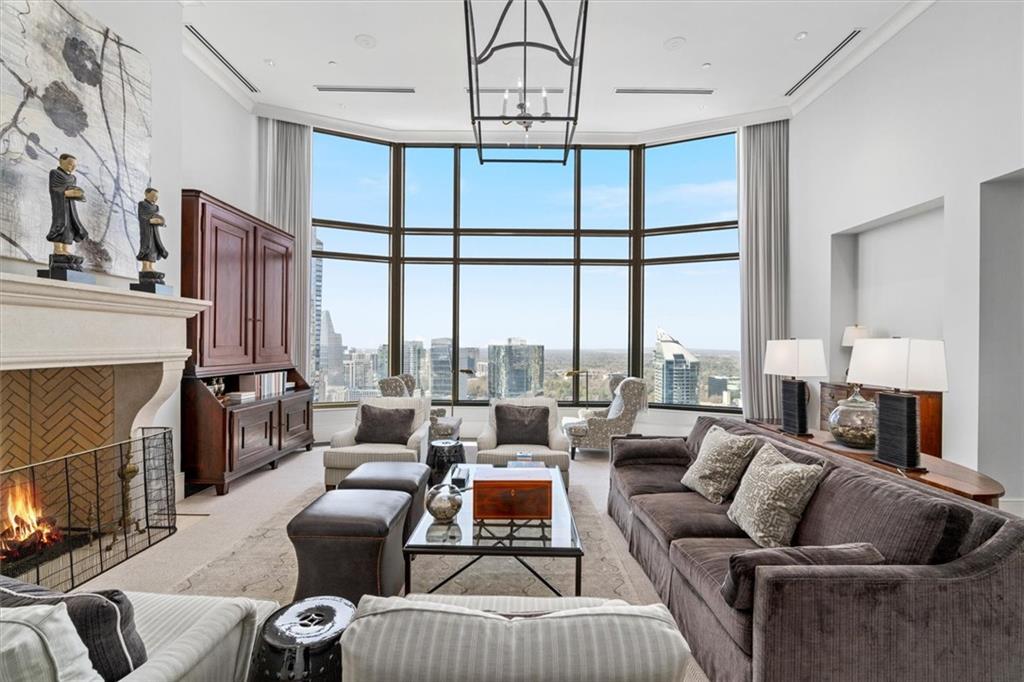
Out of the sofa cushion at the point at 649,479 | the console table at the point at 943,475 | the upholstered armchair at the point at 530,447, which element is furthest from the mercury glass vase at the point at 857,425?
the upholstered armchair at the point at 530,447

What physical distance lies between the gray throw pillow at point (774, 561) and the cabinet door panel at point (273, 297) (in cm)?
474

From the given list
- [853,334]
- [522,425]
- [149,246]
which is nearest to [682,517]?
[522,425]

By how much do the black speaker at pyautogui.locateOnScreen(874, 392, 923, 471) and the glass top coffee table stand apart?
1626mm

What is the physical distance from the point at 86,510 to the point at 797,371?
4.73 m

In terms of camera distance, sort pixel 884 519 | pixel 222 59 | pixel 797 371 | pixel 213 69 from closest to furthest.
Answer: pixel 884 519 < pixel 797 371 < pixel 222 59 < pixel 213 69

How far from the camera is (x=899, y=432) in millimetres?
2535

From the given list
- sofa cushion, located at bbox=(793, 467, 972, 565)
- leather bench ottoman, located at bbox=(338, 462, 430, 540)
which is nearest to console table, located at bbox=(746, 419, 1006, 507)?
sofa cushion, located at bbox=(793, 467, 972, 565)

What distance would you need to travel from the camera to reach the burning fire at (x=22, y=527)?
9.10 ft

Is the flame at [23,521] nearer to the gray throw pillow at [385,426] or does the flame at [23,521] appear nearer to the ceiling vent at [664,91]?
the gray throw pillow at [385,426]

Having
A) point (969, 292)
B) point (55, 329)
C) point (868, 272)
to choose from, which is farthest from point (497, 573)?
point (868, 272)

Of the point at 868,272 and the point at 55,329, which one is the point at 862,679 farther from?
the point at 868,272

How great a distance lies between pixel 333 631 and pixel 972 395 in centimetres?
Answer: 438

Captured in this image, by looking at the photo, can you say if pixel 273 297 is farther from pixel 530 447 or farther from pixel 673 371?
pixel 673 371

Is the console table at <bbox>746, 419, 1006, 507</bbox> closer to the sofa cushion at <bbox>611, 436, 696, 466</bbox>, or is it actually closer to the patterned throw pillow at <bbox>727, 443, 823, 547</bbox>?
the patterned throw pillow at <bbox>727, 443, 823, 547</bbox>
